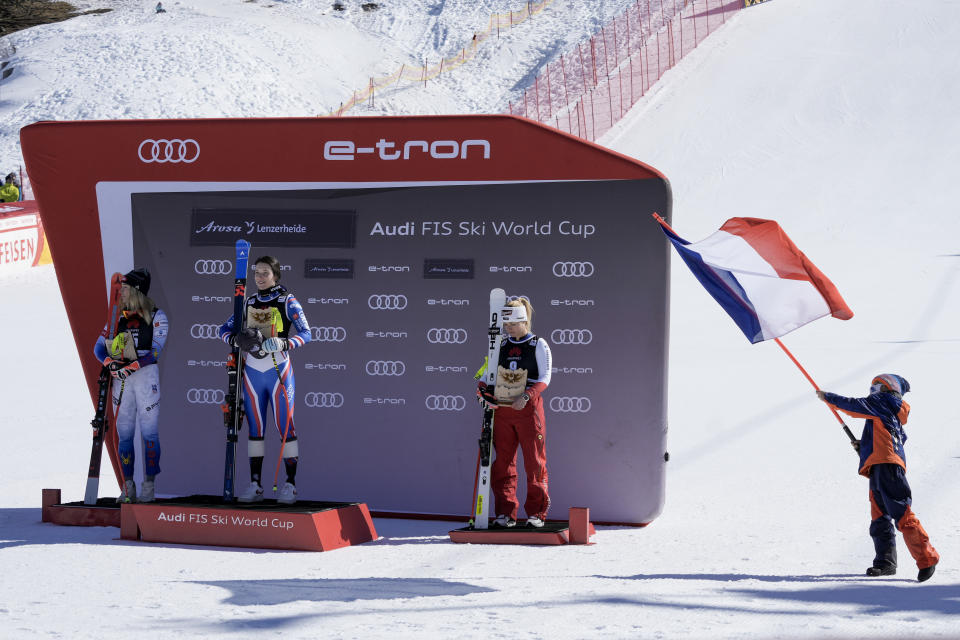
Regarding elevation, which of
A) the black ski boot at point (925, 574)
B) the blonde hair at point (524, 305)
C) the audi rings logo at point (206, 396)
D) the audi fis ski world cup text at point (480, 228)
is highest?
the audi fis ski world cup text at point (480, 228)

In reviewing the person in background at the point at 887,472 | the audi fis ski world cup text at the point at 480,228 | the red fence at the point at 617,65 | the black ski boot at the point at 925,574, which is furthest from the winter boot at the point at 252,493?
the red fence at the point at 617,65

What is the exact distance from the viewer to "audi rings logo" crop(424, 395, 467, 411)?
7.89 meters

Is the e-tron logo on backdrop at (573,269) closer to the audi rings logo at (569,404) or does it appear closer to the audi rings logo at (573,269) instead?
the audi rings logo at (573,269)

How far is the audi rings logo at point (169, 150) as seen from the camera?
8281mm

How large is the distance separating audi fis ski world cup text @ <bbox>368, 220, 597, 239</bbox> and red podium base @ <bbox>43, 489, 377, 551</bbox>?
1.88m

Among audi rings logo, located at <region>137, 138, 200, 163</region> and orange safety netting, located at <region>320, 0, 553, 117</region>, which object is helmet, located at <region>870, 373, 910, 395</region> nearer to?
audi rings logo, located at <region>137, 138, 200, 163</region>

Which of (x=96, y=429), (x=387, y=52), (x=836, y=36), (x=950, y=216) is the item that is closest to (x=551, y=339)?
(x=96, y=429)

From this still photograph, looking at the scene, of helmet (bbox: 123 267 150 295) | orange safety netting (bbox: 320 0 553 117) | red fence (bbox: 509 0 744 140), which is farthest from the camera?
orange safety netting (bbox: 320 0 553 117)

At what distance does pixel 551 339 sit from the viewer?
7781mm

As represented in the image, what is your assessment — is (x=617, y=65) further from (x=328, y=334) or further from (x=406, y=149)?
(x=328, y=334)

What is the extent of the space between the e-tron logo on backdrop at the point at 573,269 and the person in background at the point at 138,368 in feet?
8.42

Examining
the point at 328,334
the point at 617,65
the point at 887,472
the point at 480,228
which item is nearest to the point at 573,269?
the point at 480,228

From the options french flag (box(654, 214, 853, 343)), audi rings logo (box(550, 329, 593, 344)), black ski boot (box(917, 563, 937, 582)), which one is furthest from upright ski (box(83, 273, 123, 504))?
black ski boot (box(917, 563, 937, 582))

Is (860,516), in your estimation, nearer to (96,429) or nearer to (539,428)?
(539,428)
